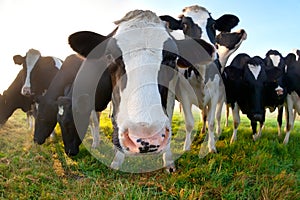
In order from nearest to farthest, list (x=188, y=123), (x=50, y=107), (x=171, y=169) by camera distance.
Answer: (x=171, y=169)
(x=50, y=107)
(x=188, y=123)

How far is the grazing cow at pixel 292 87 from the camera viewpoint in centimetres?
914

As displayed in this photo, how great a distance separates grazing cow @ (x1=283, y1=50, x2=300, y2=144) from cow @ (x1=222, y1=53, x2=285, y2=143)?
0.40m

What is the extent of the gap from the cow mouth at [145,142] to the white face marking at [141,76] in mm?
56

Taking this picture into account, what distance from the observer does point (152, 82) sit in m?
4.04

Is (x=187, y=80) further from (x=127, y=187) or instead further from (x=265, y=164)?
(x=127, y=187)

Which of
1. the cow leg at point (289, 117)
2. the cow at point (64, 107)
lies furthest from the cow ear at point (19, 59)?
the cow leg at point (289, 117)

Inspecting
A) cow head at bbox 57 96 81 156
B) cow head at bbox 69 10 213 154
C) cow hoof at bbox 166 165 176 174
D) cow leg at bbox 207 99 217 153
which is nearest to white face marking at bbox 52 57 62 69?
cow head at bbox 57 96 81 156

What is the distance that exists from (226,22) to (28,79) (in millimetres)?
4383

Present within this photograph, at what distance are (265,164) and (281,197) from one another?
1.34 metres

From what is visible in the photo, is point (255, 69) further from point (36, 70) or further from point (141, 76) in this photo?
point (141, 76)

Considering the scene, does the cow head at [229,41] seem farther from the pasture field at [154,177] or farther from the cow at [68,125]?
the cow at [68,125]

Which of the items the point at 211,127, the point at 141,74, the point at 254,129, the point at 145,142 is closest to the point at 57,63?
the point at 211,127

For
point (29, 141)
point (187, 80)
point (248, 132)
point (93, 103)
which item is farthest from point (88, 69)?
point (248, 132)

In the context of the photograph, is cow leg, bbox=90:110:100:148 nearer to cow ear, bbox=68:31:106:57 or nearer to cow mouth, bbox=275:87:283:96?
cow ear, bbox=68:31:106:57
